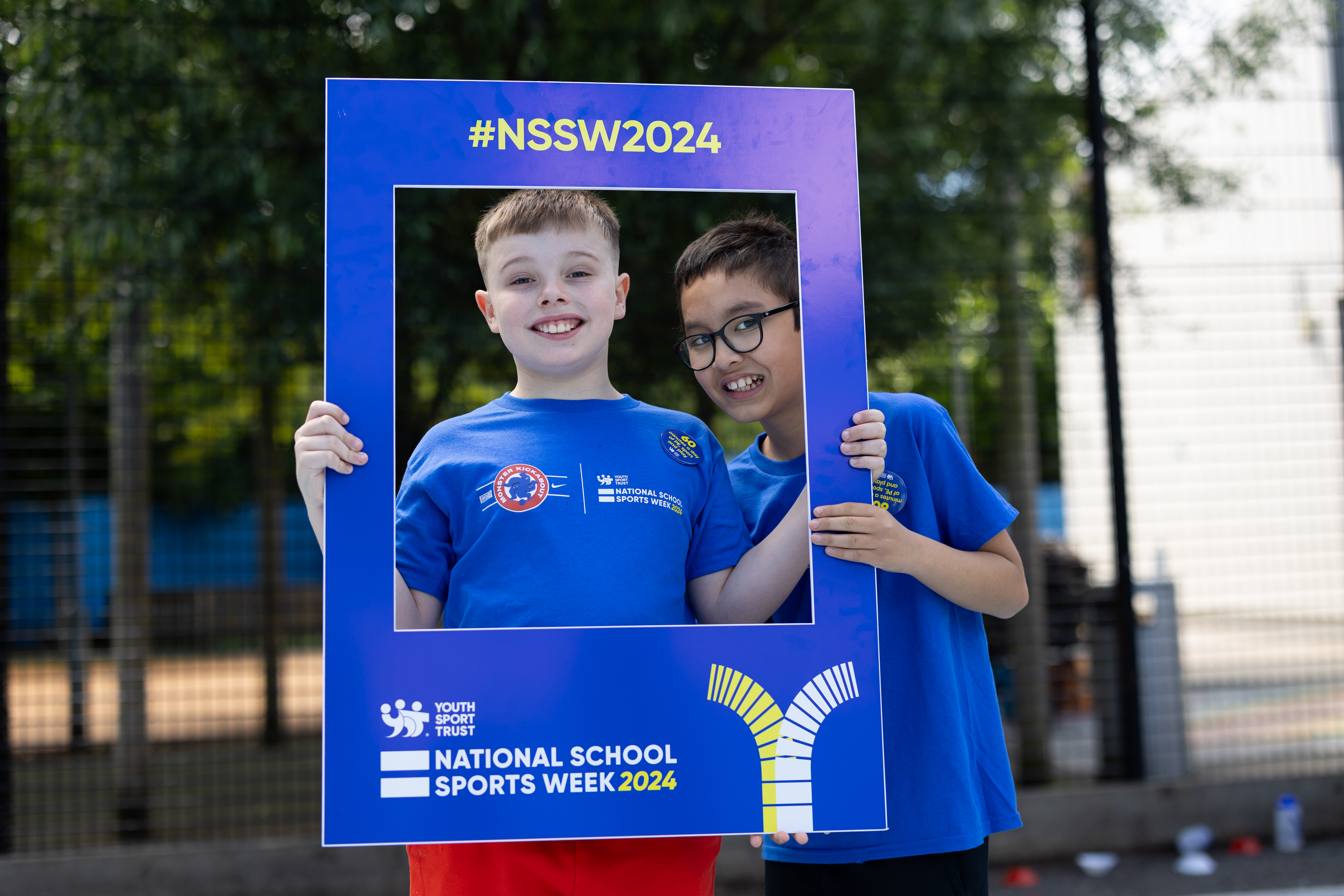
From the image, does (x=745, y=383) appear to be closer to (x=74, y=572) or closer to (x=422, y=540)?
(x=422, y=540)

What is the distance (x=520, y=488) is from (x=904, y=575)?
74 cm

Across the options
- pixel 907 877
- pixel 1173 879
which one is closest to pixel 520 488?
pixel 907 877

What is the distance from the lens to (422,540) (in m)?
1.53

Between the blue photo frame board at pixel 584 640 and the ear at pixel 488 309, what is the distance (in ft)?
0.61

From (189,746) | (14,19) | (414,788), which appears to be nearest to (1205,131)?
(414,788)

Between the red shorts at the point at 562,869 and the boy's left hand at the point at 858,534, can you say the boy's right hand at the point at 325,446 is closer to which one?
the red shorts at the point at 562,869

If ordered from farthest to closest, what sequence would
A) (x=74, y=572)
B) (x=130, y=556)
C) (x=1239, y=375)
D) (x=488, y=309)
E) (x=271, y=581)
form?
1. (x=271, y=581)
2. (x=74, y=572)
3. (x=130, y=556)
4. (x=1239, y=375)
5. (x=488, y=309)

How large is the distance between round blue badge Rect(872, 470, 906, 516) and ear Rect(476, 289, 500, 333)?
73 centimetres

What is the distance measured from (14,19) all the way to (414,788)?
4440mm

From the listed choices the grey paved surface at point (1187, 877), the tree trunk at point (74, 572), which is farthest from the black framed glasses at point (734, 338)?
the tree trunk at point (74, 572)

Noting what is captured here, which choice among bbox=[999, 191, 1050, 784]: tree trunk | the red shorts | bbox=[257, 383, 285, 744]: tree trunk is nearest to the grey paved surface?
bbox=[999, 191, 1050, 784]: tree trunk

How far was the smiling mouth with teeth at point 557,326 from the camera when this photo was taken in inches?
62.4

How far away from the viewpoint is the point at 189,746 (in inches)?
278

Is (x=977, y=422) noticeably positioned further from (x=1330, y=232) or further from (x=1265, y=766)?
(x=1265, y=766)
